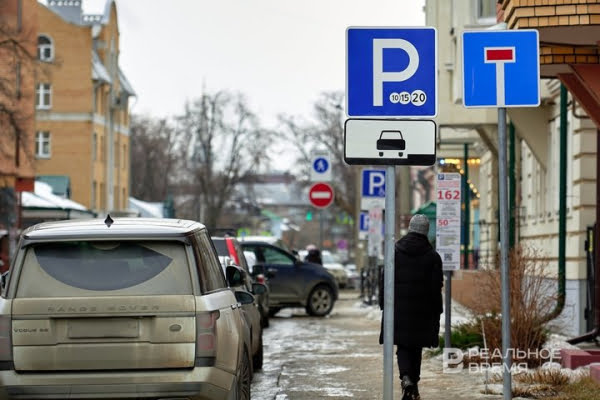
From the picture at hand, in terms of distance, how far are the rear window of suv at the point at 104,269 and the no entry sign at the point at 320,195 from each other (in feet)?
79.7

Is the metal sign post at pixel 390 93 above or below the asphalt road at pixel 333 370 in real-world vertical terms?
above

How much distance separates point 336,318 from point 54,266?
2088cm

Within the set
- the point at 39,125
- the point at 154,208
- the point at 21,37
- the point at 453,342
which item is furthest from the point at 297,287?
the point at 154,208

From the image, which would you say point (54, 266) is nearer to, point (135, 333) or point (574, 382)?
point (135, 333)

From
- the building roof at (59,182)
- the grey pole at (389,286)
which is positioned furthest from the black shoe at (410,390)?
the building roof at (59,182)

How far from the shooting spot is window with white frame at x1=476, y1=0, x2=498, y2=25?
2531 cm

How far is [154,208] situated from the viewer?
100250 millimetres

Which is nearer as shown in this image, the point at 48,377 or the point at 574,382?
the point at 48,377

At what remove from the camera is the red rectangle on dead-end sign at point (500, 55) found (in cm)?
1005

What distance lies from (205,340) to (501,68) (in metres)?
2.91

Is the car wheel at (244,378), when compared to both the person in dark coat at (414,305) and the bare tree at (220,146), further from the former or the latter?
the bare tree at (220,146)

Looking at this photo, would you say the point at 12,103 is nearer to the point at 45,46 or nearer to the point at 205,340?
the point at 205,340

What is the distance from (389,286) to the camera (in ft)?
29.8

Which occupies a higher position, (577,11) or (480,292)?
(577,11)
